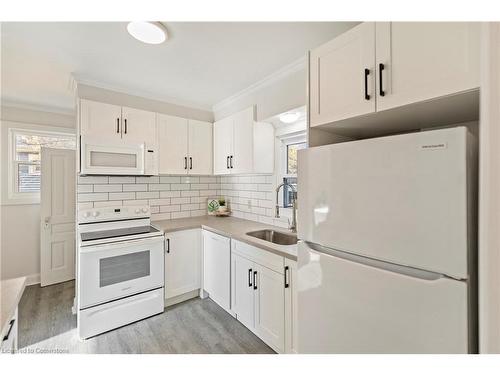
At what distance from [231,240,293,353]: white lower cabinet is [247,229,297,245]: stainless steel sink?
0.32m

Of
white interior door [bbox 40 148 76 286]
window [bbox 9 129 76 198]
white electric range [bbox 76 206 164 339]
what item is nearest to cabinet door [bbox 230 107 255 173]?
white electric range [bbox 76 206 164 339]

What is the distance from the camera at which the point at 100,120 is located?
2240 millimetres

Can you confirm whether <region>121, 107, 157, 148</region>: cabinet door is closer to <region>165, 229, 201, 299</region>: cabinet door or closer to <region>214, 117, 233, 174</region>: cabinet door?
<region>214, 117, 233, 174</region>: cabinet door

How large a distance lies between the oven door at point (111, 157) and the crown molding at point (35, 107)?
1629 millimetres

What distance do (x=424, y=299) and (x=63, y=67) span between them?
2.93 metres

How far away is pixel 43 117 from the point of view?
3193 millimetres

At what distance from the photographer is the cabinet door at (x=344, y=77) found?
113cm

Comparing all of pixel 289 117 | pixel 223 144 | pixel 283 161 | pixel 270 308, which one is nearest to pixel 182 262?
pixel 270 308

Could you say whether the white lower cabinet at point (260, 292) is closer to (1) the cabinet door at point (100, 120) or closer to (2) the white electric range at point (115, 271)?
(2) the white electric range at point (115, 271)

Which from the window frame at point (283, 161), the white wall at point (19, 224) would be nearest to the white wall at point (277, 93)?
the window frame at point (283, 161)

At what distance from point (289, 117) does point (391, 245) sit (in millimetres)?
1557

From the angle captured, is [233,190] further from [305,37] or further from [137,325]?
[305,37]

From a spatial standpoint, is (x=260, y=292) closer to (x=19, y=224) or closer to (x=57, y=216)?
(x=57, y=216)
